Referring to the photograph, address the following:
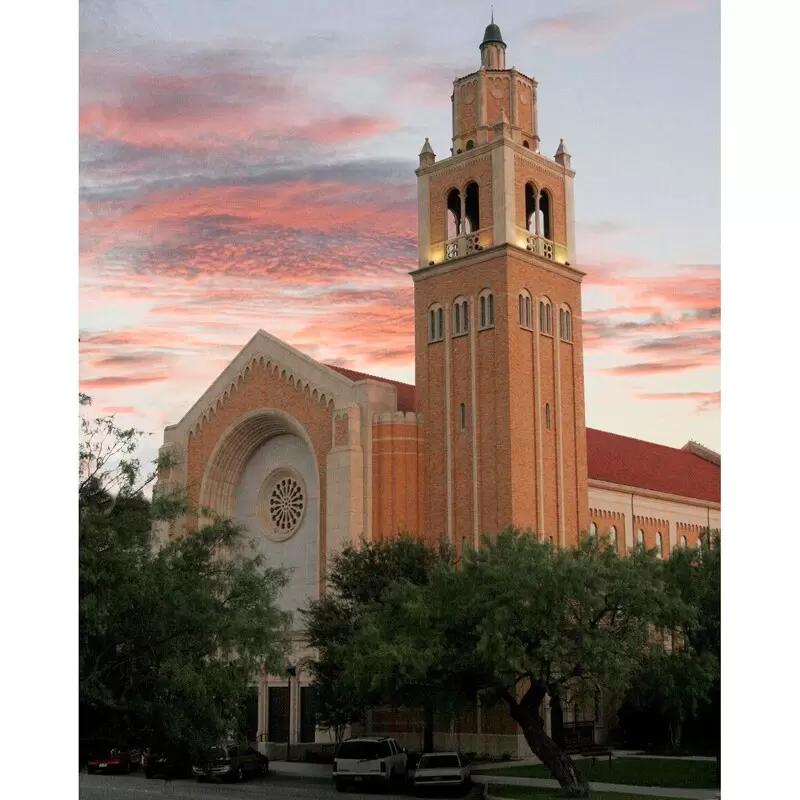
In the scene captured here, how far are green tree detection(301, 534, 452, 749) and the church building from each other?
6.04ft

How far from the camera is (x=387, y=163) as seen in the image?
25.3 meters

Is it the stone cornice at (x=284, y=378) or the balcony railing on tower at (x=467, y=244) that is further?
the stone cornice at (x=284, y=378)

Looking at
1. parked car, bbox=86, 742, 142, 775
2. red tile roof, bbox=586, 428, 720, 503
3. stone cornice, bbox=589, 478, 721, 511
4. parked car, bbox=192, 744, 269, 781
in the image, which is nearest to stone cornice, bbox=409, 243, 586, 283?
stone cornice, bbox=589, 478, 721, 511

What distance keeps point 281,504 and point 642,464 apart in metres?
16.5

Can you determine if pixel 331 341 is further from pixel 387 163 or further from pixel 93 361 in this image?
pixel 93 361

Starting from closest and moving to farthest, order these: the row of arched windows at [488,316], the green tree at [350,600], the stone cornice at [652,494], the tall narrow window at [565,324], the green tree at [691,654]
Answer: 1. the green tree at [691,654]
2. the green tree at [350,600]
3. the row of arched windows at [488,316]
4. the tall narrow window at [565,324]
5. the stone cornice at [652,494]

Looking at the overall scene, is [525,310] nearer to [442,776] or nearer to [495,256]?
[495,256]

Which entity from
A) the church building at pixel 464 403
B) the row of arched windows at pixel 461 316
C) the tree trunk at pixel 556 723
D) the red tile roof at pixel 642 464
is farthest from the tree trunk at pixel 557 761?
the red tile roof at pixel 642 464

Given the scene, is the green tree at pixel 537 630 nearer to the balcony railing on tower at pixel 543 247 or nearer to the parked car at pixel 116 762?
the parked car at pixel 116 762

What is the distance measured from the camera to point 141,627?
65.7 ft

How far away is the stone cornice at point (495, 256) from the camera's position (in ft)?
127

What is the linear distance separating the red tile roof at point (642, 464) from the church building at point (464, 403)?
8.23ft
